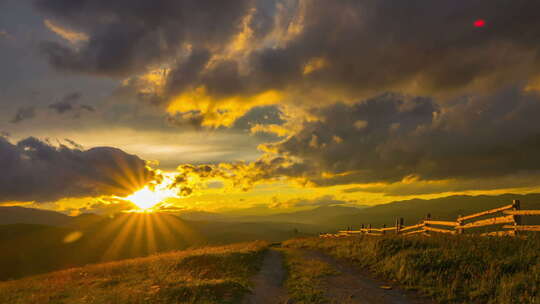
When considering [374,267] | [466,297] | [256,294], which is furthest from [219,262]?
[466,297]

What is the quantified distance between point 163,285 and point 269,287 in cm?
412

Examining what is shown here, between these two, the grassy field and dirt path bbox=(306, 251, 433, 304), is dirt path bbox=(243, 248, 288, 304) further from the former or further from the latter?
dirt path bbox=(306, 251, 433, 304)

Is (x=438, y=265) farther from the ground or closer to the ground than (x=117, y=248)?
farther from the ground

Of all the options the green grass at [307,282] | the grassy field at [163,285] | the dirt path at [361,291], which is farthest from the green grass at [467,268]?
the grassy field at [163,285]

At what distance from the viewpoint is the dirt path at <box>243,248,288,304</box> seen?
1018 cm

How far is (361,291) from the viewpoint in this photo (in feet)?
34.0

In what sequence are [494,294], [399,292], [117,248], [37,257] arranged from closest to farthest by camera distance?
[494,294] → [399,292] → [37,257] → [117,248]

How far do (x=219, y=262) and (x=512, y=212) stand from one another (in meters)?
14.5

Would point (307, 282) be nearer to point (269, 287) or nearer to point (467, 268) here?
point (269, 287)

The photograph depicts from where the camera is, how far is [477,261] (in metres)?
10.4

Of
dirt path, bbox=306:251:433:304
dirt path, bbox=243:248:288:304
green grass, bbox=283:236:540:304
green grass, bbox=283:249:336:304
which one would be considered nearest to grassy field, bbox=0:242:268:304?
dirt path, bbox=243:248:288:304

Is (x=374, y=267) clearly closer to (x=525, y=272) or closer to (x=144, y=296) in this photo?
(x=525, y=272)

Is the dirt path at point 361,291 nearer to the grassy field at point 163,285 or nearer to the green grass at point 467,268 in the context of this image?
the green grass at point 467,268

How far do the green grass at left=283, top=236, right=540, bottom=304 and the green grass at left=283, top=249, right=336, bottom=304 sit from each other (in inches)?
97.4
